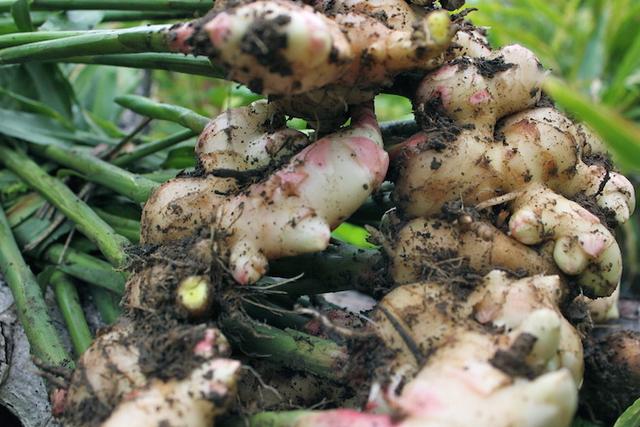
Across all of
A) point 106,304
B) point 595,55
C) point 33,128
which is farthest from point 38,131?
point 595,55

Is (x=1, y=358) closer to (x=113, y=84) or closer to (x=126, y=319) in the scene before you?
(x=126, y=319)

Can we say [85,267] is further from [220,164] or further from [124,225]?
[220,164]

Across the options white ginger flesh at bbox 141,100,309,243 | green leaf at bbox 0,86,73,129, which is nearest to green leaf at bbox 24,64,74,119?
green leaf at bbox 0,86,73,129

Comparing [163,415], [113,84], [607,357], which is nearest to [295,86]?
[163,415]

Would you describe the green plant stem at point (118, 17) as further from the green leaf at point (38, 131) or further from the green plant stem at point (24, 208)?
the green plant stem at point (24, 208)

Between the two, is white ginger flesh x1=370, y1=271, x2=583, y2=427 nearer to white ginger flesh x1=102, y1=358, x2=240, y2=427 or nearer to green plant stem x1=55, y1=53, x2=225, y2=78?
white ginger flesh x1=102, y1=358, x2=240, y2=427

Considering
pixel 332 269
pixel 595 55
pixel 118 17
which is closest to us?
pixel 332 269

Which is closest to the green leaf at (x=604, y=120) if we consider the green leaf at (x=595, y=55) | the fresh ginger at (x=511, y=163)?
the fresh ginger at (x=511, y=163)
